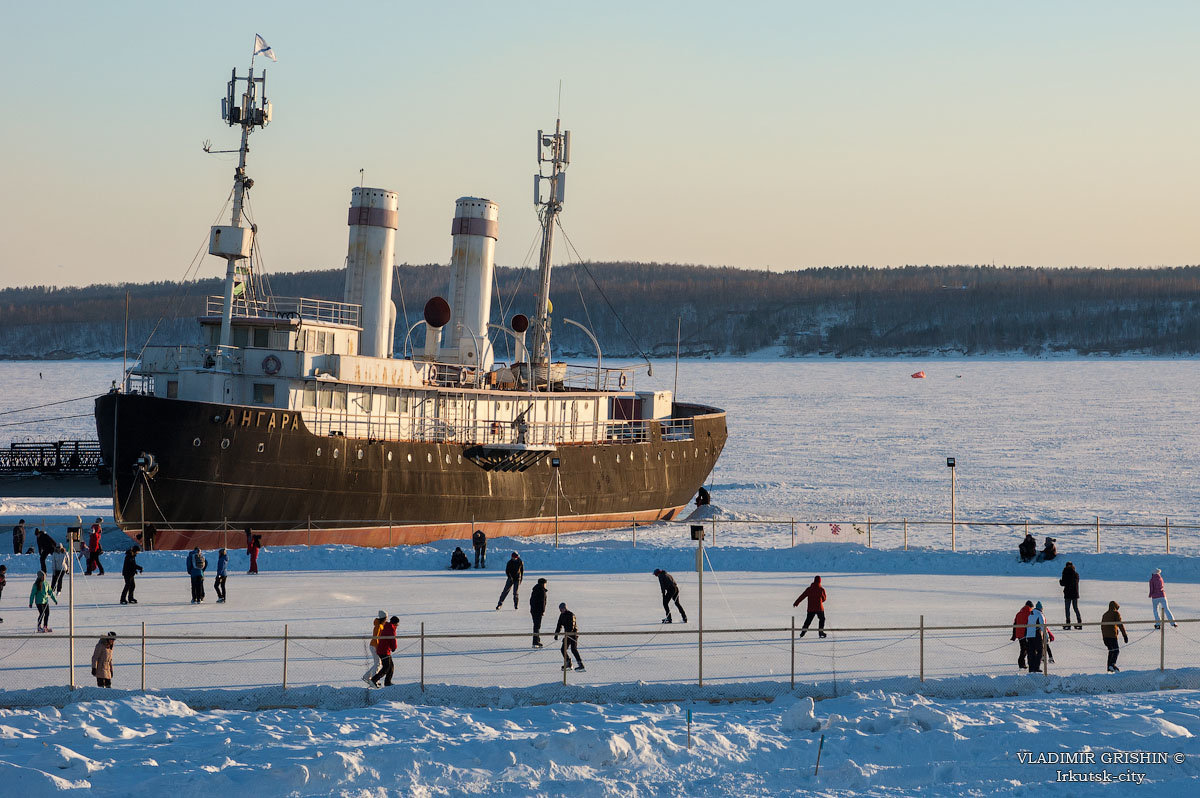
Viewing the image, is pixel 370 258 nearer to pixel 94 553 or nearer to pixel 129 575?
pixel 94 553

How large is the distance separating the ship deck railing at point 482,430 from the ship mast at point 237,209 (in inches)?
168

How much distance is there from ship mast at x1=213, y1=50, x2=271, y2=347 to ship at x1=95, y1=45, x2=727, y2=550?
53 mm

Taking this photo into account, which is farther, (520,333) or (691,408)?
(691,408)

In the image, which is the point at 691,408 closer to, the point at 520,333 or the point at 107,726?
the point at 520,333

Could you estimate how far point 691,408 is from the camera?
6103 cm

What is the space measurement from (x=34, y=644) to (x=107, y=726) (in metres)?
6.06

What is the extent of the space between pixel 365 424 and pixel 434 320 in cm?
572

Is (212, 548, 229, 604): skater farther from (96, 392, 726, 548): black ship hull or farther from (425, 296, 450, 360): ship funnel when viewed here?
(425, 296, 450, 360): ship funnel

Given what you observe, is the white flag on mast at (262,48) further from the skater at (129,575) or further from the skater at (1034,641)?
the skater at (1034,641)

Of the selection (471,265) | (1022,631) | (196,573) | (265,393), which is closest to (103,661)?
(196,573)

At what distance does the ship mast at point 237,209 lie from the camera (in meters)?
37.9

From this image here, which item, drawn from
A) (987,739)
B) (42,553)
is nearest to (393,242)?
(42,553)

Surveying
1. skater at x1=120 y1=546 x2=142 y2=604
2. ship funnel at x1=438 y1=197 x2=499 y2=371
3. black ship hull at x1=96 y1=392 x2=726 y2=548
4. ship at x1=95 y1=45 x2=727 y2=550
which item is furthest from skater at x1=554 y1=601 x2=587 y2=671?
ship funnel at x1=438 y1=197 x2=499 y2=371

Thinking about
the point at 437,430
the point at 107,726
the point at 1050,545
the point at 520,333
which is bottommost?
the point at 107,726
